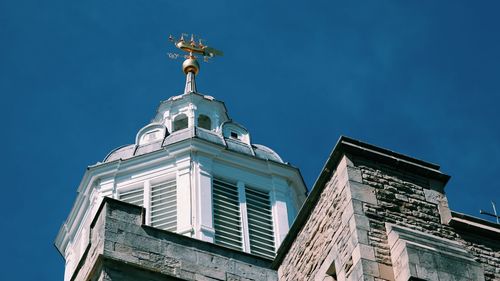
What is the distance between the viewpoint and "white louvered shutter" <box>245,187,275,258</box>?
29.9 meters

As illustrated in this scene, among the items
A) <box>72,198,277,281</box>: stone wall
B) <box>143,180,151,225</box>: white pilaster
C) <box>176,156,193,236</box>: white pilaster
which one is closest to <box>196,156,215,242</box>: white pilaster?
<box>176,156,193,236</box>: white pilaster

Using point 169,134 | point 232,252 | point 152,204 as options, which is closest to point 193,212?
point 152,204

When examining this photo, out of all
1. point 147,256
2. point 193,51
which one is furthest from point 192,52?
point 147,256

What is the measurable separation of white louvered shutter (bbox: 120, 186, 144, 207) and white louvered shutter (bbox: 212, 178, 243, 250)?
1778 mm

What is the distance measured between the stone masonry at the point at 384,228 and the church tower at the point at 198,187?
9218mm

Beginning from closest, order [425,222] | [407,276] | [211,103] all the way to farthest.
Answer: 1. [407,276]
2. [425,222]
3. [211,103]

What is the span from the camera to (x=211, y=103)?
35.4m

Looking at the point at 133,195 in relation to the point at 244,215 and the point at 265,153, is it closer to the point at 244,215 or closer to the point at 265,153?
the point at 244,215

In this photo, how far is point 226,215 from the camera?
30.3 metres

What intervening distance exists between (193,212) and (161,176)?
2105 mm

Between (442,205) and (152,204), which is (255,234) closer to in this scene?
(152,204)

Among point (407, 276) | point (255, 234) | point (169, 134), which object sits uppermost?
point (169, 134)

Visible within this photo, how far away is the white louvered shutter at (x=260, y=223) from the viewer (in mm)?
29891

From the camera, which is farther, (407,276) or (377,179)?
(377,179)
